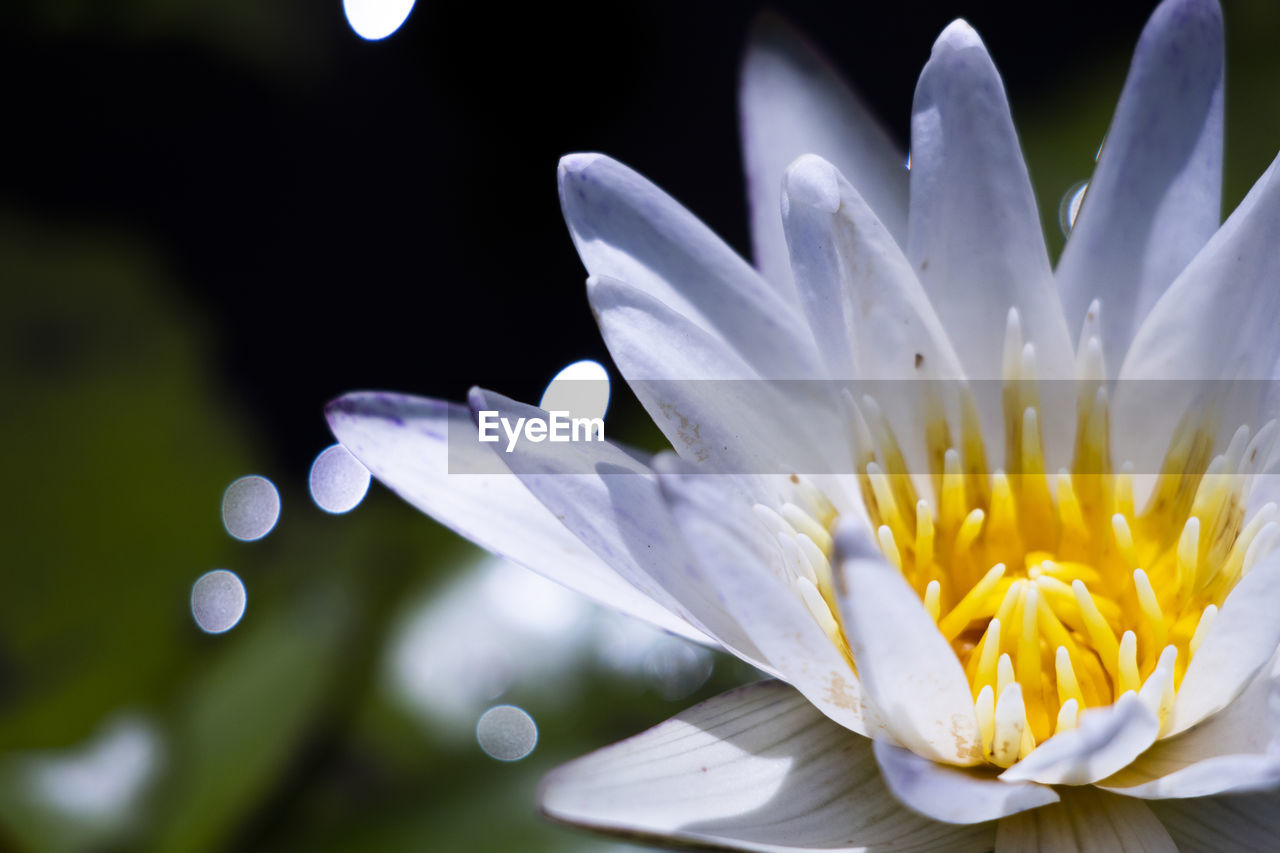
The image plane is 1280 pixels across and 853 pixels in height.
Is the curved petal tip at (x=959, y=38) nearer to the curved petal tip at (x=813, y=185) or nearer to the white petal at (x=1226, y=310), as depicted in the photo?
the curved petal tip at (x=813, y=185)

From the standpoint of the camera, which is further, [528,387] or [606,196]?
A: [528,387]

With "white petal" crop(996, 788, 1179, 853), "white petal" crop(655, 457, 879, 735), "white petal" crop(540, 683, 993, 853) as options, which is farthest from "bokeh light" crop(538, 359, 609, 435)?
"white petal" crop(996, 788, 1179, 853)

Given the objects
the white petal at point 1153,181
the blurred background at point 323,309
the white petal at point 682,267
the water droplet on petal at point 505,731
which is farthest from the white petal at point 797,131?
the water droplet on petal at point 505,731

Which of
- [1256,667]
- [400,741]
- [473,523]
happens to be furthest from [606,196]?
[400,741]

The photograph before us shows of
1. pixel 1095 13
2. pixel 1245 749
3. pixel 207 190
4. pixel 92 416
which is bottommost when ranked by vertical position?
pixel 1245 749

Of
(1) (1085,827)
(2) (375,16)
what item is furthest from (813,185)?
(2) (375,16)

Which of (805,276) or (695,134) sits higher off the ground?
(695,134)

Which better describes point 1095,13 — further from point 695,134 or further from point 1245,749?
point 1245,749
